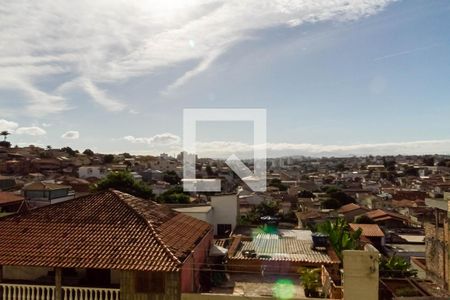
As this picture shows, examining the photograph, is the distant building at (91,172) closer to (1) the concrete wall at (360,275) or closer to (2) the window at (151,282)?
(2) the window at (151,282)

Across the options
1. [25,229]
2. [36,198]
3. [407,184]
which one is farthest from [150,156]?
Result: [25,229]

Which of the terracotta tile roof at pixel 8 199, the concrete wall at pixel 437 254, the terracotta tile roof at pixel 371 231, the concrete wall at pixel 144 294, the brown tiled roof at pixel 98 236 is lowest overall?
the terracotta tile roof at pixel 371 231

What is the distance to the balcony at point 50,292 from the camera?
10242 mm

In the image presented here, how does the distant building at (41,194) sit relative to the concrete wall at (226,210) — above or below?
below

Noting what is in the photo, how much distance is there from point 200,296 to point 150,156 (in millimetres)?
124234

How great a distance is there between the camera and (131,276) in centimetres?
1011

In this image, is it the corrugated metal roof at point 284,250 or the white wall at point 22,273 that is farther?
the corrugated metal roof at point 284,250

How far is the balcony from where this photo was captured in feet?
33.6

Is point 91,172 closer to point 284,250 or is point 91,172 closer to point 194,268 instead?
point 284,250

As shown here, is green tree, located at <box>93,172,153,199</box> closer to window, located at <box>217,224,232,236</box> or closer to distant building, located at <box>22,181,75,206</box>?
distant building, located at <box>22,181,75,206</box>

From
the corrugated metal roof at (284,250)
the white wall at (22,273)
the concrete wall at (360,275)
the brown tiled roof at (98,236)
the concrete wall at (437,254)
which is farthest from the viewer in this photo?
the concrete wall at (437,254)

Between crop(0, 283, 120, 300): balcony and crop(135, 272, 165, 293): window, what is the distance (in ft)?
2.22

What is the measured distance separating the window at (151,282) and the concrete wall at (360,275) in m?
4.40

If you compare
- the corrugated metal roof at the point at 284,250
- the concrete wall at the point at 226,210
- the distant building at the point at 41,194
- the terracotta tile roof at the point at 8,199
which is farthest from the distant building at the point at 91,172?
the corrugated metal roof at the point at 284,250
